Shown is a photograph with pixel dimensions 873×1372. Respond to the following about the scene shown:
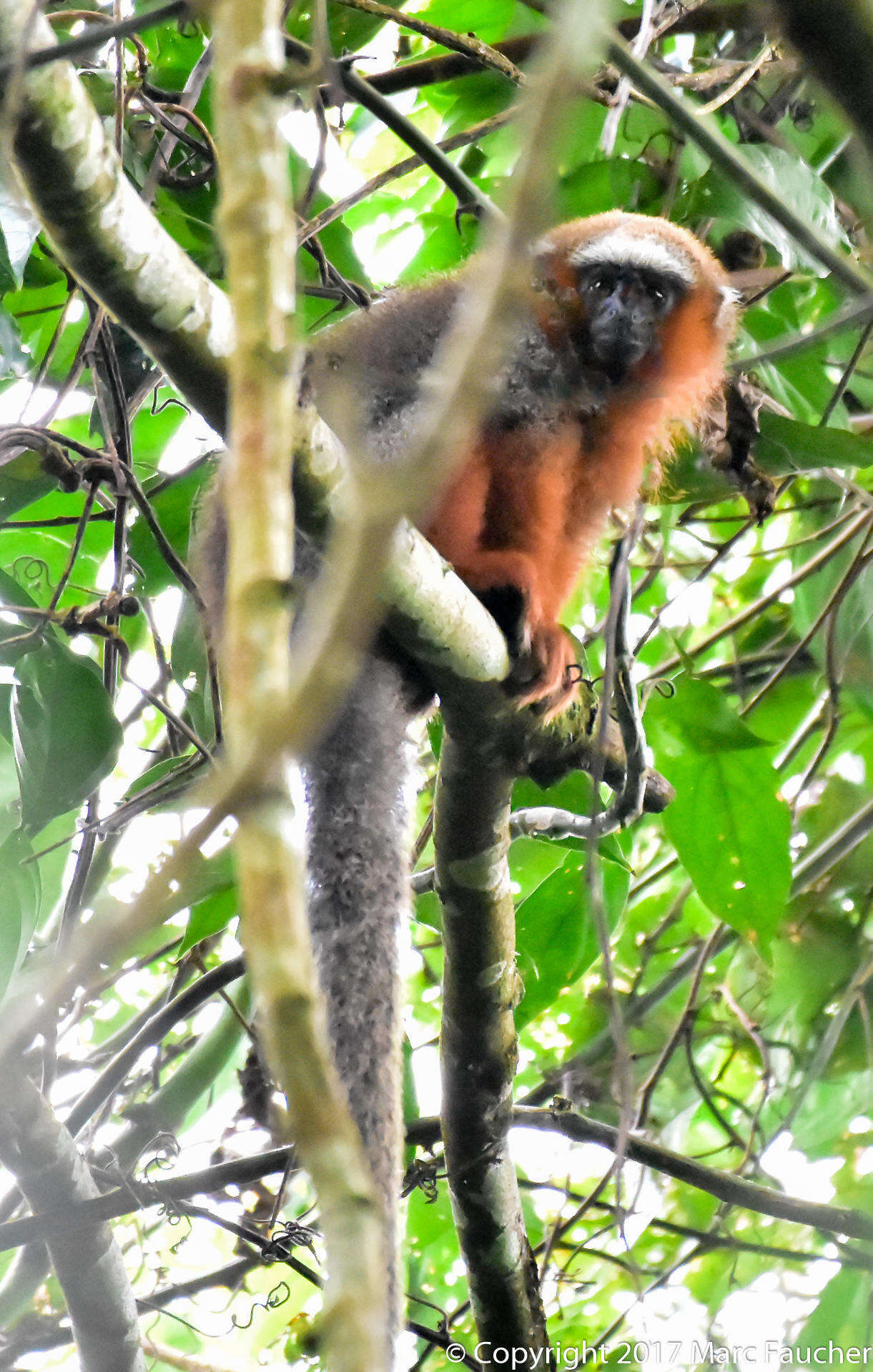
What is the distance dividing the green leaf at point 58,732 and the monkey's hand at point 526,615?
1.96 ft

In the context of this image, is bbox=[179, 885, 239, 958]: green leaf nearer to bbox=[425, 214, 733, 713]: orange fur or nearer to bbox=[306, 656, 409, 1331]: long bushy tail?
bbox=[306, 656, 409, 1331]: long bushy tail

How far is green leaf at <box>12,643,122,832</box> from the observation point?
Answer: 1.82 meters

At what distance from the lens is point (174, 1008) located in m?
2.24

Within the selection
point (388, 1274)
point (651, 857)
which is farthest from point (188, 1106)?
point (651, 857)

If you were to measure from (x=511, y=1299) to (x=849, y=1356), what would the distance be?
49 cm

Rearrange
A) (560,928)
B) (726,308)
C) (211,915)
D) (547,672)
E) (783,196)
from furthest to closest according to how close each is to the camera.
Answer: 1. (726,308)
2. (560,928)
3. (211,915)
4. (783,196)
5. (547,672)

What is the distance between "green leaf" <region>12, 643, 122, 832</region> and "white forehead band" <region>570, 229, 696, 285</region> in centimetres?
141

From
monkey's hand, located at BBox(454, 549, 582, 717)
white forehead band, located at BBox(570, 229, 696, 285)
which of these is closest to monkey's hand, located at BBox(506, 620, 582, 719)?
monkey's hand, located at BBox(454, 549, 582, 717)

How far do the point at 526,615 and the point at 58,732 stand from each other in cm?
73

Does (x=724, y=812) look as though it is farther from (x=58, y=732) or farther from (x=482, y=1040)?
(x=58, y=732)

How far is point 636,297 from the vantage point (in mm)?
2584

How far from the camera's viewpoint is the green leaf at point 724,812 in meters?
2.16

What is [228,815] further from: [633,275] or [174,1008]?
[633,275]

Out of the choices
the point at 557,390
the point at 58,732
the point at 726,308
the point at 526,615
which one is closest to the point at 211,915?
the point at 58,732
